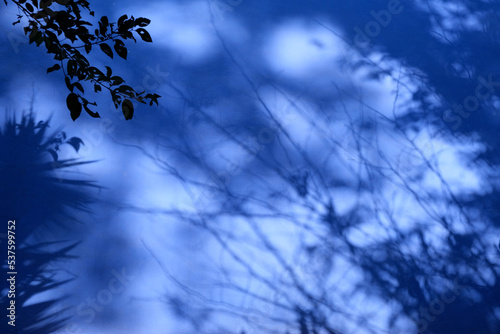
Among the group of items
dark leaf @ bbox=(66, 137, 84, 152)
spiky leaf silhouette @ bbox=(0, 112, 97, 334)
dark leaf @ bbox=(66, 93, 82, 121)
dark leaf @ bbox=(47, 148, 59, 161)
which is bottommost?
dark leaf @ bbox=(66, 93, 82, 121)

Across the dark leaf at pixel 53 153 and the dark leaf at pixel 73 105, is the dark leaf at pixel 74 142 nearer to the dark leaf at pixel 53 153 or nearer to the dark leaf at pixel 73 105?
the dark leaf at pixel 53 153

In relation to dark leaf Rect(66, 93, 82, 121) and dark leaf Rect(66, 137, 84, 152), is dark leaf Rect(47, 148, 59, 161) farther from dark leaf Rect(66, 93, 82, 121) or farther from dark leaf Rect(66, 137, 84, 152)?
dark leaf Rect(66, 93, 82, 121)

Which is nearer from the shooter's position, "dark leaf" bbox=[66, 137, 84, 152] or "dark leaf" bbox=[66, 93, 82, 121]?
"dark leaf" bbox=[66, 93, 82, 121]

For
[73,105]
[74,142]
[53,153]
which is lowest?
[73,105]

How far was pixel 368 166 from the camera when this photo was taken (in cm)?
410

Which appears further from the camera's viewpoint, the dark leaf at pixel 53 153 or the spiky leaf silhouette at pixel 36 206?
the dark leaf at pixel 53 153

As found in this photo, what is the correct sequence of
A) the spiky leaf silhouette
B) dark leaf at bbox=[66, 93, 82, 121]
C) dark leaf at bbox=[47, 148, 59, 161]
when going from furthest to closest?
dark leaf at bbox=[47, 148, 59, 161]
the spiky leaf silhouette
dark leaf at bbox=[66, 93, 82, 121]

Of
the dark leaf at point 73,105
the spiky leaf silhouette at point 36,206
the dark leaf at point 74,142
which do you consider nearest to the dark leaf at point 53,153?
the spiky leaf silhouette at point 36,206

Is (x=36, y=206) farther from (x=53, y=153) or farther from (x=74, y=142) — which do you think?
(x=74, y=142)

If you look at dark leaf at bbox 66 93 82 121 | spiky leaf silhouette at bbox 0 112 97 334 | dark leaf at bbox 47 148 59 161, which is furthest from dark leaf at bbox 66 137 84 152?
dark leaf at bbox 66 93 82 121

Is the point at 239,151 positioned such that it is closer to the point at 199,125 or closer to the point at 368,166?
the point at 199,125

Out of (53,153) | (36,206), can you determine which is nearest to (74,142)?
(53,153)

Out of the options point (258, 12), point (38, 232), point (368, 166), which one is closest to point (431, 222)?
point (368, 166)

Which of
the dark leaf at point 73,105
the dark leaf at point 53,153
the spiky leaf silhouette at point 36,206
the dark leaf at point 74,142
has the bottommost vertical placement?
the dark leaf at point 73,105
